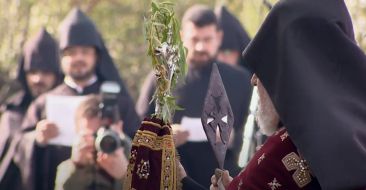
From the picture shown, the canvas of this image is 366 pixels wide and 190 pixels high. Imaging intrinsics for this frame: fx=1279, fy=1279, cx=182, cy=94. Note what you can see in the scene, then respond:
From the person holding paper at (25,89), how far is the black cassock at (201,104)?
97 centimetres

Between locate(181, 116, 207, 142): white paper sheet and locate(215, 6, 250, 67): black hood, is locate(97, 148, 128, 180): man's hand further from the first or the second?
locate(215, 6, 250, 67): black hood

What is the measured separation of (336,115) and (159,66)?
1.02 m

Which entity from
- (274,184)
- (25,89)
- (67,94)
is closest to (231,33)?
(25,89)

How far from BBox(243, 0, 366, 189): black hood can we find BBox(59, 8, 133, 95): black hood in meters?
A: 5.85

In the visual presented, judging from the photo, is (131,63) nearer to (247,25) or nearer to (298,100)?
(247,25)

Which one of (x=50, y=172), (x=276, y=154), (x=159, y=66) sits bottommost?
(x=50, y=172)

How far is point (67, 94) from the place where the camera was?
10656 mm

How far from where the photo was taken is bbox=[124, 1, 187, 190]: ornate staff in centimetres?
562

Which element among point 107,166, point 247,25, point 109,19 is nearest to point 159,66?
point 107,166

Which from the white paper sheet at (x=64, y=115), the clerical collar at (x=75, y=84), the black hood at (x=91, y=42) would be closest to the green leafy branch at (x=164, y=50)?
the white paper sheet at (x=64, y=115)

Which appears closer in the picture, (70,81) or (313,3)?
(313,3)

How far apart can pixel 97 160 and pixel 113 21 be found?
10.0 metres

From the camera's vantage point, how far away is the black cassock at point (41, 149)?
10.5 m

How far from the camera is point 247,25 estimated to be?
1480cm
